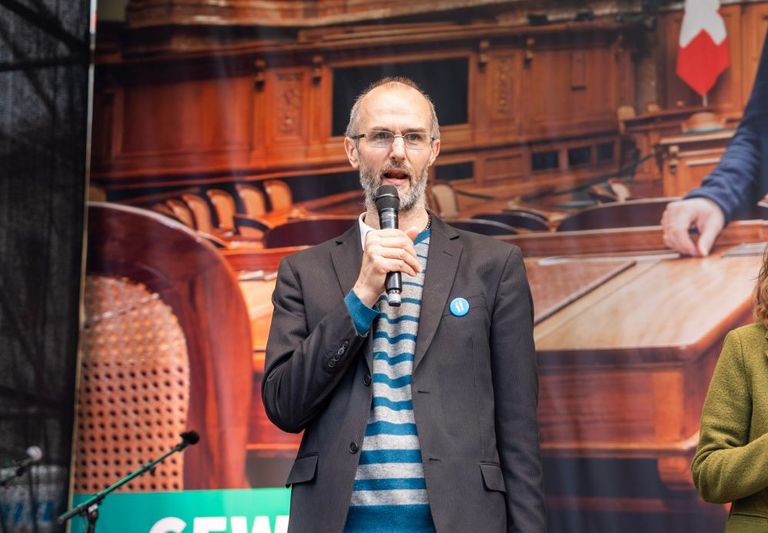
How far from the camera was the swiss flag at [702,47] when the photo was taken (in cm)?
387

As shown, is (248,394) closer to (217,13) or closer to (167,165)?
(167,165)

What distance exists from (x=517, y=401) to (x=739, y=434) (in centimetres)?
47

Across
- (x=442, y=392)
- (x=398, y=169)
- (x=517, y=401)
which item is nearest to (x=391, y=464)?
(x=442, y=392)

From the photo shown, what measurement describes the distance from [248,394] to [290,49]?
1485 millimetres

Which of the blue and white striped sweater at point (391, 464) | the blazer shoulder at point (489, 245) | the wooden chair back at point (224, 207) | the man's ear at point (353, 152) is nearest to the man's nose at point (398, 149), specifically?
the man's ear at point (353, 152)

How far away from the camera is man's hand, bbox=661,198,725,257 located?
377cm

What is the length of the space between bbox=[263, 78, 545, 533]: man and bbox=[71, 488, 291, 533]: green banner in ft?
6.25

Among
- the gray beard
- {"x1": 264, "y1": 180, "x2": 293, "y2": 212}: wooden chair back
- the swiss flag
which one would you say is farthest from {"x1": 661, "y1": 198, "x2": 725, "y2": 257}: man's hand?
the gray beard

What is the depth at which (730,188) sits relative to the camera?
375cm

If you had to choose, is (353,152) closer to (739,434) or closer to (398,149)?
(398,149)

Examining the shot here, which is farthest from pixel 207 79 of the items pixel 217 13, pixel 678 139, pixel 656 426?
pixel 656 426

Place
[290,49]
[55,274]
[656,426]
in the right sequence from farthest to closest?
[290,49], [55,274], [656,426]

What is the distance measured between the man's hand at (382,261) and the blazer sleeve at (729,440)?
71 centimetres

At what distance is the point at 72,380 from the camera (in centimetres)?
402
